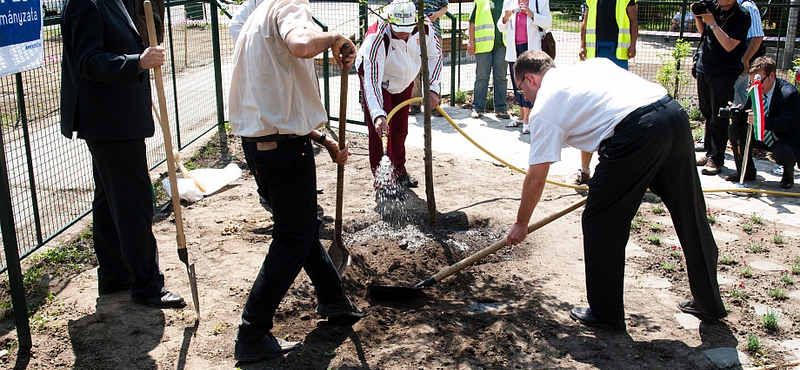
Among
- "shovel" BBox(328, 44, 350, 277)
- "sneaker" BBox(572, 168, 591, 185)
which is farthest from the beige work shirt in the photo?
"sneaker" BBox(572, 168, 591, 185)

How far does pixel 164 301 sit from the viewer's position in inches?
167

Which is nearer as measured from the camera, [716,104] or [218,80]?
[716,104]

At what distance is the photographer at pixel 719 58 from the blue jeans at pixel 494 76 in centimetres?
294

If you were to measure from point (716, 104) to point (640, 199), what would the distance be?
383cm

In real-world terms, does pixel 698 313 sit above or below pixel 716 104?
below

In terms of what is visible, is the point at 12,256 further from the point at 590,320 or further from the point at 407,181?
the point at 407,181

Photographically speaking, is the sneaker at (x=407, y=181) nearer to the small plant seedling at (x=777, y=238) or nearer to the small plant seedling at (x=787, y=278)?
the small plant seedling at (x=777, y=238)

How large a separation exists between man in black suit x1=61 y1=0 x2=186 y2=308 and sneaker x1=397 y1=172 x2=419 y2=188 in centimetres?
280

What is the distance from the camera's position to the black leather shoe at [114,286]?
4.45 metres

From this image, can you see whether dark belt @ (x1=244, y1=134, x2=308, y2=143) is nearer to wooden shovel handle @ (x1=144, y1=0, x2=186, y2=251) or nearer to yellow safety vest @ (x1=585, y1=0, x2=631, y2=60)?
wooden shovel handle @ (x1=144, y1=0, x2=186, y2=251)

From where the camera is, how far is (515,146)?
8.42 metres

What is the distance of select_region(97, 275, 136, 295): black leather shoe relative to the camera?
14.6ft

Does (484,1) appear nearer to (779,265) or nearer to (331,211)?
(331,211)

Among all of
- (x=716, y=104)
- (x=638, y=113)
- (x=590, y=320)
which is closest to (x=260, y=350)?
(x=590, y=320)
